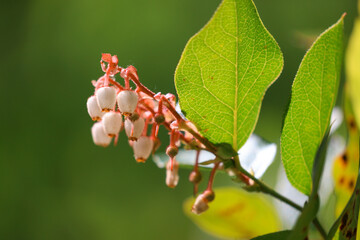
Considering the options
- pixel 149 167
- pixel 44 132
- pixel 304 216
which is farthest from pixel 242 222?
pixel 44 132

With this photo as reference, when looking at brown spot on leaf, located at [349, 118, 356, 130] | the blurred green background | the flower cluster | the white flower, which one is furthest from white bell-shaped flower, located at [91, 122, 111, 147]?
the blurred green background

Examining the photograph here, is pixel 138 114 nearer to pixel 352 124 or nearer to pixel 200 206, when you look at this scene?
pixel 200 206

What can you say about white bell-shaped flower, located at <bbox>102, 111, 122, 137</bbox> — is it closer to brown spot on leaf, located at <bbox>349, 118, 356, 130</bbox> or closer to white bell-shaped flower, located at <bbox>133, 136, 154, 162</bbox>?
white bell-shaped flower, located at <bbox>133, 136, 154, 162</bbox>

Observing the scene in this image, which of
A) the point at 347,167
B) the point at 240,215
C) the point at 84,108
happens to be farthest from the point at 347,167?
the point at 84,108

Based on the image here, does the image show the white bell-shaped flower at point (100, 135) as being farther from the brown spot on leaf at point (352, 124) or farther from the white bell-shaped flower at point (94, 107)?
the brown spot on leaf at point (352, 124)

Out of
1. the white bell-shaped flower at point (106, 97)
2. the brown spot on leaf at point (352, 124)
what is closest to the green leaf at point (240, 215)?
the brown spot on leaf at point (352, 124)

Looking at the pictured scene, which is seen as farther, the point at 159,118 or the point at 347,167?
the point at 347,167
